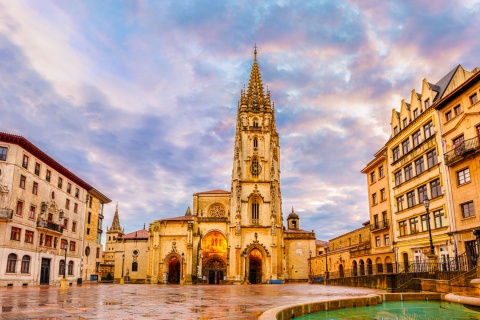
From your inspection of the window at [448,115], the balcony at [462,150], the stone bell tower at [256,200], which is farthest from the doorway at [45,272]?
the window at [448,115]

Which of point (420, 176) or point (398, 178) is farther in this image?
point (398, 178)

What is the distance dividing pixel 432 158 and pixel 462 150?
15.7ft

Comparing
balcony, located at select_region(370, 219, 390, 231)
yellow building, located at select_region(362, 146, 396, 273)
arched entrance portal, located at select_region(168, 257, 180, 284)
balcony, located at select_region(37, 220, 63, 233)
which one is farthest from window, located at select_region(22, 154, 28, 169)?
balcony, located at select_region(370, 219, 390, 231)

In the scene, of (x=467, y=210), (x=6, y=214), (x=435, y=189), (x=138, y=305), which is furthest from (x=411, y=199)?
(x=6, y=214)

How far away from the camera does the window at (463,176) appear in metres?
27.5

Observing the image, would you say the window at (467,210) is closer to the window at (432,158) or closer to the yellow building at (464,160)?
the yellow building at (464,160)

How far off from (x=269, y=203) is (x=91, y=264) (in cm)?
2984

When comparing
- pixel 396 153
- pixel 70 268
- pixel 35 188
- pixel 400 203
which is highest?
pixel 396 153

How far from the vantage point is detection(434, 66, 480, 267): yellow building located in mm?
26359

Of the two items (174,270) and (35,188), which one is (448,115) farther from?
(174,270)

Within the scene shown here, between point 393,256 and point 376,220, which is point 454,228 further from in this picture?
point 376,220

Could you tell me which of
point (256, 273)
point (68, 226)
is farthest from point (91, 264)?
point (256, 273)

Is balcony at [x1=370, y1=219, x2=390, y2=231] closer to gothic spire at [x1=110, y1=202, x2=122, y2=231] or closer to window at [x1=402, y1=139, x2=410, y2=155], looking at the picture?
window at [x1=402, y1=139, x2=410, y2=155]

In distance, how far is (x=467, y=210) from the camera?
27.4m
